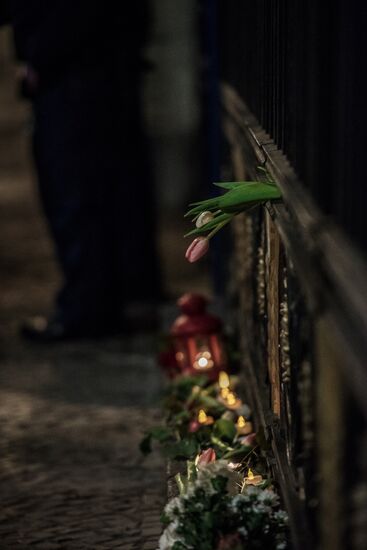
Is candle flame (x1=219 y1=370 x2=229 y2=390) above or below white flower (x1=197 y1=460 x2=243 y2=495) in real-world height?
below

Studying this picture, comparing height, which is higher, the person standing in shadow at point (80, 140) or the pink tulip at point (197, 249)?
the pink tulip at point (197, 249)

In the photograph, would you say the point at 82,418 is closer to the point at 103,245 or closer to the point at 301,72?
the point at 103,245

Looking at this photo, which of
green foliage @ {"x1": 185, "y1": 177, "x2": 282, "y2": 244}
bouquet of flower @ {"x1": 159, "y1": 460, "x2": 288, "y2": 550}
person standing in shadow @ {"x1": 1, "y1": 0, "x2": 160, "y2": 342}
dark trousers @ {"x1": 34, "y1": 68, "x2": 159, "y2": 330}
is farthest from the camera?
dark trousers @ {"x1": 34, "y1": 68, "x2": 159, "y2": 330}

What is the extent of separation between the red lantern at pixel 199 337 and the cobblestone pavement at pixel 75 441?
1.47 ft

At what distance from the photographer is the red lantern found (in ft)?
22.0

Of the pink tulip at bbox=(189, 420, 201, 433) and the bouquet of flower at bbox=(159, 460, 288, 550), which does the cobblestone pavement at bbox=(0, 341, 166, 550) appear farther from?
the bouquet of flower at bbox=(159, 460, 288, 550)

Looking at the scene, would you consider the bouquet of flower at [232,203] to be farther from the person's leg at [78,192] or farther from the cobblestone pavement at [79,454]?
the person's leg at [78,192]

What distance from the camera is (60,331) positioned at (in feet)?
29.1

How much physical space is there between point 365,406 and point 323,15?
118 centimetres

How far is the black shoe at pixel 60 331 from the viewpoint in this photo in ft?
29.0

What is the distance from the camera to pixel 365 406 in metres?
2.40

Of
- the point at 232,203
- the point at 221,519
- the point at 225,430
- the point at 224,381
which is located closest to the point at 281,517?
the point at 221,519

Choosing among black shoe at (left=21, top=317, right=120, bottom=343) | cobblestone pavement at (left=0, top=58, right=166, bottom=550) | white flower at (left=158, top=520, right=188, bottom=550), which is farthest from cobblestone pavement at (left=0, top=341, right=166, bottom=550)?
white flower at (left=158, top=520, right=188, bottom=550)

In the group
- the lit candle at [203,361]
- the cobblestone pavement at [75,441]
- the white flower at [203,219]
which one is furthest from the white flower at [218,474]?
the lit candle at [203,361]
